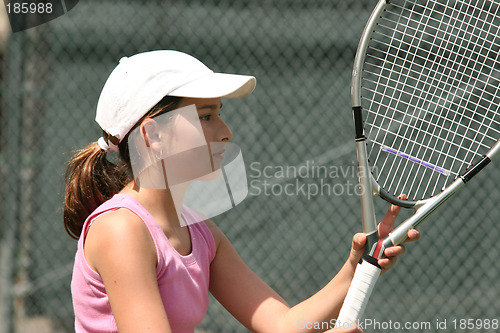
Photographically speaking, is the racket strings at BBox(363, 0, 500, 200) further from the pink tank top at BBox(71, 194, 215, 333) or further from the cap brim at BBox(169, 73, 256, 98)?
the pink tank top at BBox(71, 194, 215, 333)

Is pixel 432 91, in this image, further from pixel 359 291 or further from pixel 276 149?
pixel 359 291

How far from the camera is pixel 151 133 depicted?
4.28 ft

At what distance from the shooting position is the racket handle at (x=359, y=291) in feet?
4.42

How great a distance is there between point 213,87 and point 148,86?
0.13 metres

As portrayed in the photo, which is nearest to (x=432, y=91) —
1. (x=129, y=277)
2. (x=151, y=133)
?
(x=151, y=133)

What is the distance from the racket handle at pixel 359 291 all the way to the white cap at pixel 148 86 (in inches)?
17.9

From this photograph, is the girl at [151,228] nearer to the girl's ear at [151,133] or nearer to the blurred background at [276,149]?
the girl's ear at [151,133]

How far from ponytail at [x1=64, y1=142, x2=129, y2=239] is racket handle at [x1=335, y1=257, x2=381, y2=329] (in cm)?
54

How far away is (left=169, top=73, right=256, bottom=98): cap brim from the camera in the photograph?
1.29 meters

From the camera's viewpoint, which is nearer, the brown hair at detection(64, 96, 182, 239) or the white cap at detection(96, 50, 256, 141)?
the white cap at detection(96, 50, 256, 141)

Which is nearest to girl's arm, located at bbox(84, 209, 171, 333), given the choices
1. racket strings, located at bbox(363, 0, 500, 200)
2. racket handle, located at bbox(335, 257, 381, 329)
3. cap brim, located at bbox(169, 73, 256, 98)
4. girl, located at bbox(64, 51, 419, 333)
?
girl, located at bbox(64, 51, 419, 333)

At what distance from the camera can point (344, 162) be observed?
3.15m

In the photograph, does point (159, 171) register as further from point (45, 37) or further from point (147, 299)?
point (45, 37)

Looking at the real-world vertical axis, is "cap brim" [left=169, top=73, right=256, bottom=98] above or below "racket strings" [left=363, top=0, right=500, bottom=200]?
above
